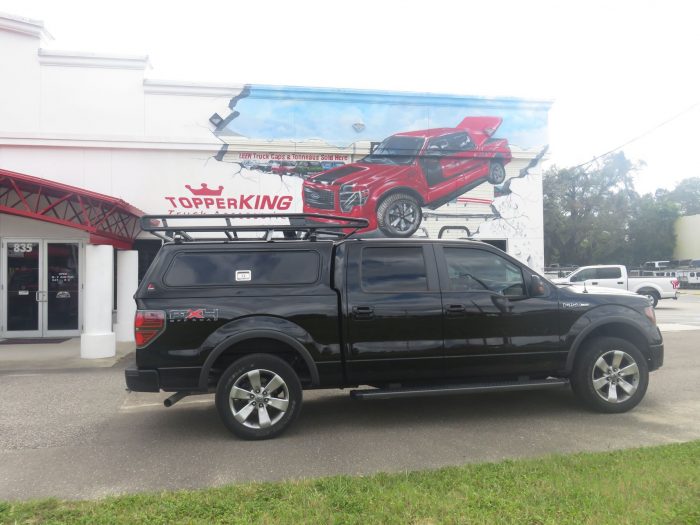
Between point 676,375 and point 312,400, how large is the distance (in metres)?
5.53

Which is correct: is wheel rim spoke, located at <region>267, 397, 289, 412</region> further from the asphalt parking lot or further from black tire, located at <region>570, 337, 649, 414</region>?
black tire, located at <region>570, 337, 649, 414</region>

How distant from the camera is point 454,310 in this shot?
5406 mm

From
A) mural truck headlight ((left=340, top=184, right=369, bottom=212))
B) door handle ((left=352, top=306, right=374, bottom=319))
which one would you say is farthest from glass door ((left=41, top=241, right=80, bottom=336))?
door handle ((left=352, top=306, right=374, bottom=319))

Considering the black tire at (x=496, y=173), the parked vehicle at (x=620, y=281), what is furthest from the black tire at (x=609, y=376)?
the parked vehicle at (x=620, y=281)

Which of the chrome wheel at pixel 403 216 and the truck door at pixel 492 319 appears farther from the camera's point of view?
the chrome wheel at pixel 403 216

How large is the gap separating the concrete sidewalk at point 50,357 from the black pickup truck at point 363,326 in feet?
16.9

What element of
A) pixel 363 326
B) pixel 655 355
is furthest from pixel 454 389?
pixel 655 355

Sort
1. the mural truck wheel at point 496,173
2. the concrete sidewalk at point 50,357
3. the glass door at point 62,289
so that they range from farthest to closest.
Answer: the mural truck wheel at point 496,173 < the glass door at point 62,289 < the concrete sidewalk at point 50,357

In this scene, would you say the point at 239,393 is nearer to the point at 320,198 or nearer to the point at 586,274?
the point at 320,198

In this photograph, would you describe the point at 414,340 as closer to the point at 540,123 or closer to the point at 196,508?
the point at 196,508

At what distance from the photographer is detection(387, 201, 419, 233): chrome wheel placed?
45.0ft

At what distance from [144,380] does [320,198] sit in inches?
357

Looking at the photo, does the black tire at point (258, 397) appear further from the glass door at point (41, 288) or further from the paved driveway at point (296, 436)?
the glass door at point (41, 288)

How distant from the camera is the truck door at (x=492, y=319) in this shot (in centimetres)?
541
